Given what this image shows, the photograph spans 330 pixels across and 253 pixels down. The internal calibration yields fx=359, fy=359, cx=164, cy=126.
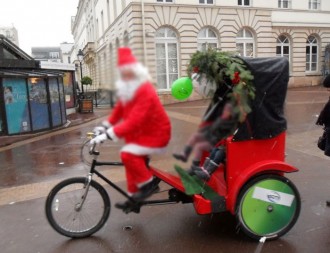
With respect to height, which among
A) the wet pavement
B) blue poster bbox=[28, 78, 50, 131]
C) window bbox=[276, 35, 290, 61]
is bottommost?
the wet pavement

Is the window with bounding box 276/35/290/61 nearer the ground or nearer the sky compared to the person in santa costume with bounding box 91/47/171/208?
nearer the sky

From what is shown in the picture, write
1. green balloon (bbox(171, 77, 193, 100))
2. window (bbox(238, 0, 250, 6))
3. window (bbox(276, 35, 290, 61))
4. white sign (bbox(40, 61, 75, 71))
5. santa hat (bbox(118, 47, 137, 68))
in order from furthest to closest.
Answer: window (bbox(276, 35, 290, 61)) → window (bbox(238, 0, 250, 6)) → white sign (bbox(40, 61, 75, 71)) → green balloon (bbox(171, 77, 193, 100)) → santa hat (bbox(118, 47, 137, 68))

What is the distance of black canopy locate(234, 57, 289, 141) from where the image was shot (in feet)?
11.5

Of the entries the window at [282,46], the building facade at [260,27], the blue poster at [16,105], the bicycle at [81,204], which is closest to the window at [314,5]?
the building facade at [260,27]

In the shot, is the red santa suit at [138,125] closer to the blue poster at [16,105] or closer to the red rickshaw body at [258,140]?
the red rickshaw body at [258,140]

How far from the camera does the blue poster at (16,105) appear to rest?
11.3m

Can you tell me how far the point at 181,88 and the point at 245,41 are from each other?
21.6 meters

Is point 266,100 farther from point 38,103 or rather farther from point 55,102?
point 55,102

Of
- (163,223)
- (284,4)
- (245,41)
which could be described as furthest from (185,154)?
(284,4)

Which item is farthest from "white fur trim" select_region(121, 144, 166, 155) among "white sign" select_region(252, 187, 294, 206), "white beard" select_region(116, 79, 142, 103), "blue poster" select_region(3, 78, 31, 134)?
"blue poster" select_region(3, 78, 31, 134)

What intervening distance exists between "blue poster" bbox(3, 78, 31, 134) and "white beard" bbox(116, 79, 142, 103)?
10.6 meters

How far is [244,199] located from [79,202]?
5.79 ft

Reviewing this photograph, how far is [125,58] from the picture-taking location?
171cm

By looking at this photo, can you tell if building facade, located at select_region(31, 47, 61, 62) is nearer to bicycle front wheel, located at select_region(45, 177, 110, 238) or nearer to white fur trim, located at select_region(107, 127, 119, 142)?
bicycle front wheel, located at select_region(45, 177, 110, 238)
